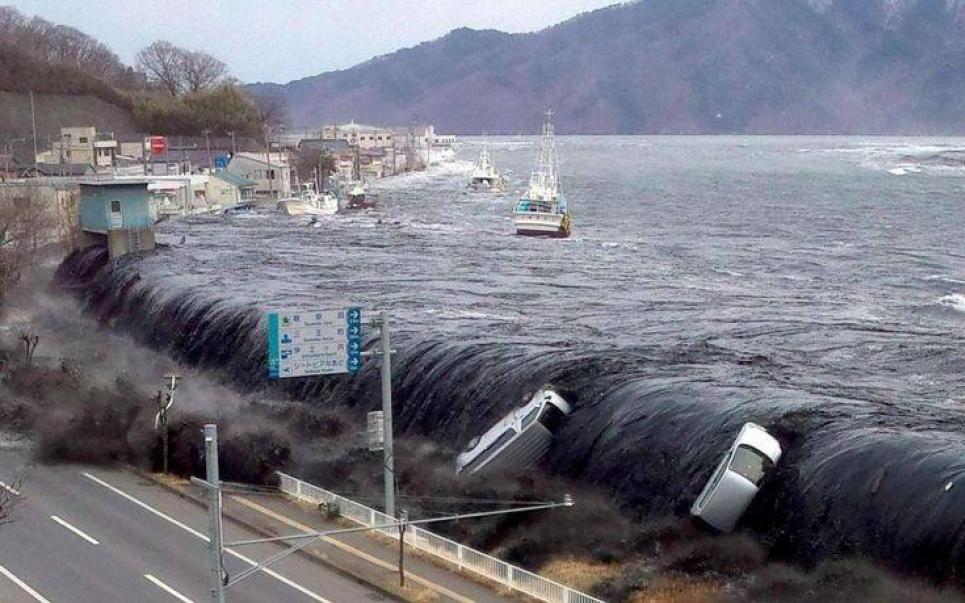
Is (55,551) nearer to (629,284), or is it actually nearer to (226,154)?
(629,284)

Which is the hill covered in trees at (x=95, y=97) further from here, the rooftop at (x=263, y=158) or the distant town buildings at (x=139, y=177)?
the rooftop at (x=263, y=158)

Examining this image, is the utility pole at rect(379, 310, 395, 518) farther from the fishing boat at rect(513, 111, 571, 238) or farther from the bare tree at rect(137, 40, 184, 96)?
the bare tree at rect(137, 40, 184, 96)

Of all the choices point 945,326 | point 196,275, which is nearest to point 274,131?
point 196,275

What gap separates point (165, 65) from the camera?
12838 centimetres

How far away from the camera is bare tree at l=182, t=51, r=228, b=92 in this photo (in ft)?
420

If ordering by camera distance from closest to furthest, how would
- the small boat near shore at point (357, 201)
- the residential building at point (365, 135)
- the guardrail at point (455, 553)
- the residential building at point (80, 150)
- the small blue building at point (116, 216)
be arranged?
the guardrail at point (455, 553) → the small blue building at point (116, 216) → the residential building at point (80, 150) → the small boat near shore at point (357, 201) → the residential building at point (365, 135)

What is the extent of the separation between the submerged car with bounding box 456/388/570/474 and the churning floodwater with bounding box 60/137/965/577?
356mm

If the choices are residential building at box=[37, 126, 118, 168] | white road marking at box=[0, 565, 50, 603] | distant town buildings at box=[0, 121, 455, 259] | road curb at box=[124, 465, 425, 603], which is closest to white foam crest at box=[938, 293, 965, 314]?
road curb at box=[124, 465, 425, 603]

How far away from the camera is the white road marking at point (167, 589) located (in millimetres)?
14727

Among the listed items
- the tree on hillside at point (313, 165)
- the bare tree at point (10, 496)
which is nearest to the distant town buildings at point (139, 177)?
the tree on hillside at point (313, 165)

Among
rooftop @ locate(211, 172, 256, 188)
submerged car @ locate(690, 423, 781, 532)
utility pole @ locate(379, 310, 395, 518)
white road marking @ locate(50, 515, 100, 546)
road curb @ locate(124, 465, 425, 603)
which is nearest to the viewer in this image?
road curb @ locate(124, 465, 425, 603)

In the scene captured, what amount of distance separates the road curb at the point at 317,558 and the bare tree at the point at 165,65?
112 metres

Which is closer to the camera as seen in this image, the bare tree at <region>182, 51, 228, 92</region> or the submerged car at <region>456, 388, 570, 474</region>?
the submerged car at <region>456, 388, 570, 474</region>

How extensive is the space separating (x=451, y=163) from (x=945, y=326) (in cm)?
13077
